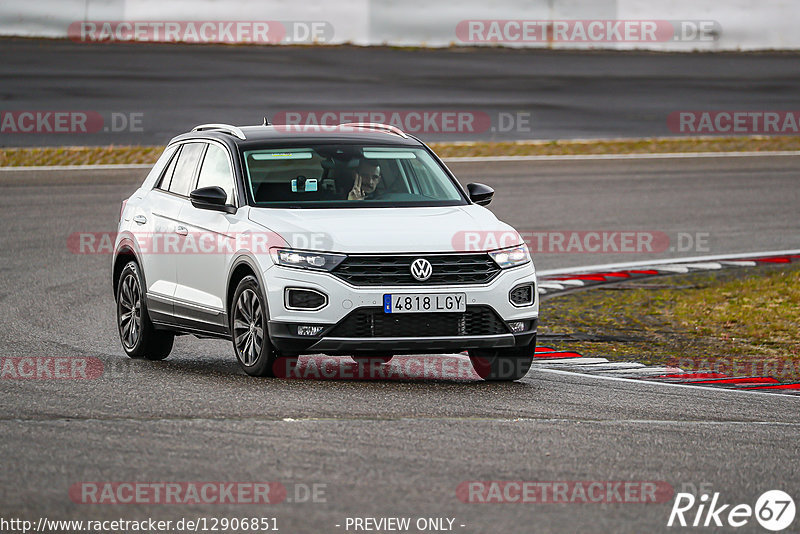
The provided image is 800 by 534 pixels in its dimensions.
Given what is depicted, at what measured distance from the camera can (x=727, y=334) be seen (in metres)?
13.2

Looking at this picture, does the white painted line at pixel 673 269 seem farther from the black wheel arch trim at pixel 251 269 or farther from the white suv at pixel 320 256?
the black wheel arch trim at pixel 251 269

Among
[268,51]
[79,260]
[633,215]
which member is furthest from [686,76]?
[79,260]

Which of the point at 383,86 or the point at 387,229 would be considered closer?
the point at 387,229

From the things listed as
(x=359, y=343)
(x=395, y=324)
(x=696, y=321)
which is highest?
(x=395, y=324)

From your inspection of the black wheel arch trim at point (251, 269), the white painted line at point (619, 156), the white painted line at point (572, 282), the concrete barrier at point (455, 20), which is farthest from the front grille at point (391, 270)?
the concrete barrier at point (455, 20)

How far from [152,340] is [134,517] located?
5243 millimetres

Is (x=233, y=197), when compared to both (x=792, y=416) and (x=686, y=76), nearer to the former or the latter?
(x=792, y=416)

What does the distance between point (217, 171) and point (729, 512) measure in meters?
5.63

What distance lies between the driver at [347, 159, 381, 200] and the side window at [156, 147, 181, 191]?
1708 mm

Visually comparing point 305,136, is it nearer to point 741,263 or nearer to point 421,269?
point 421,269

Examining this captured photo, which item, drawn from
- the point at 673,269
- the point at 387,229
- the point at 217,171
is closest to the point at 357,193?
the point at 387,229

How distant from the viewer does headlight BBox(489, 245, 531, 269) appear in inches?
393

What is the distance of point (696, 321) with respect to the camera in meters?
13.9

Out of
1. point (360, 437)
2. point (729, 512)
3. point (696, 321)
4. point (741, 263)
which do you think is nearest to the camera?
point (729, 512)
